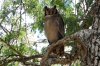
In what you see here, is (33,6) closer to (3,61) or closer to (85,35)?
(3,61)

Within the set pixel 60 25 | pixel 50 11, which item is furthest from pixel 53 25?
pixel 50 11

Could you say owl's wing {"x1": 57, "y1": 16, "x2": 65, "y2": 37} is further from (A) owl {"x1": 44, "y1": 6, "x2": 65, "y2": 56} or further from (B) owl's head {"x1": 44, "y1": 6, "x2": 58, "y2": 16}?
(B) owl's head {"x1": 44, "y1": 6, "x2": 58, "y2": 16}

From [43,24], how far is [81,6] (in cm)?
81

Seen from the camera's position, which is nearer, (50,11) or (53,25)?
(50,11)

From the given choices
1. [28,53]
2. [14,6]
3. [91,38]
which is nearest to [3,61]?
[28,53]

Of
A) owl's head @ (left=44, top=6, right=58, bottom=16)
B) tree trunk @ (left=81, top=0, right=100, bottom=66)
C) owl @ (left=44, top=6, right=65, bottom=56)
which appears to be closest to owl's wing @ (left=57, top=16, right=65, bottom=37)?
owl @ (left=44, top=6, right=65, bottom=56)

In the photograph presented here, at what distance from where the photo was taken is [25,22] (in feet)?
13.7

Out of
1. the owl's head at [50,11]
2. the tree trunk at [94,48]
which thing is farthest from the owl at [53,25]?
the tree trunk at [94,48]

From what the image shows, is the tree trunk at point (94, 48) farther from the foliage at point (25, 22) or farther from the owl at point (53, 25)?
the owl at point (53, 25)

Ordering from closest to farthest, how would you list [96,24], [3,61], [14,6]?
[96,24] → [3,61] → [14,6]

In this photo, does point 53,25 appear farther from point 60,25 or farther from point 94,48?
point 94,48

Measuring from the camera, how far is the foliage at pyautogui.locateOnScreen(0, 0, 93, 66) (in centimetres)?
382

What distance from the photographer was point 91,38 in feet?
8.42

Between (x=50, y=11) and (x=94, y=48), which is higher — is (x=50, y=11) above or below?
above
